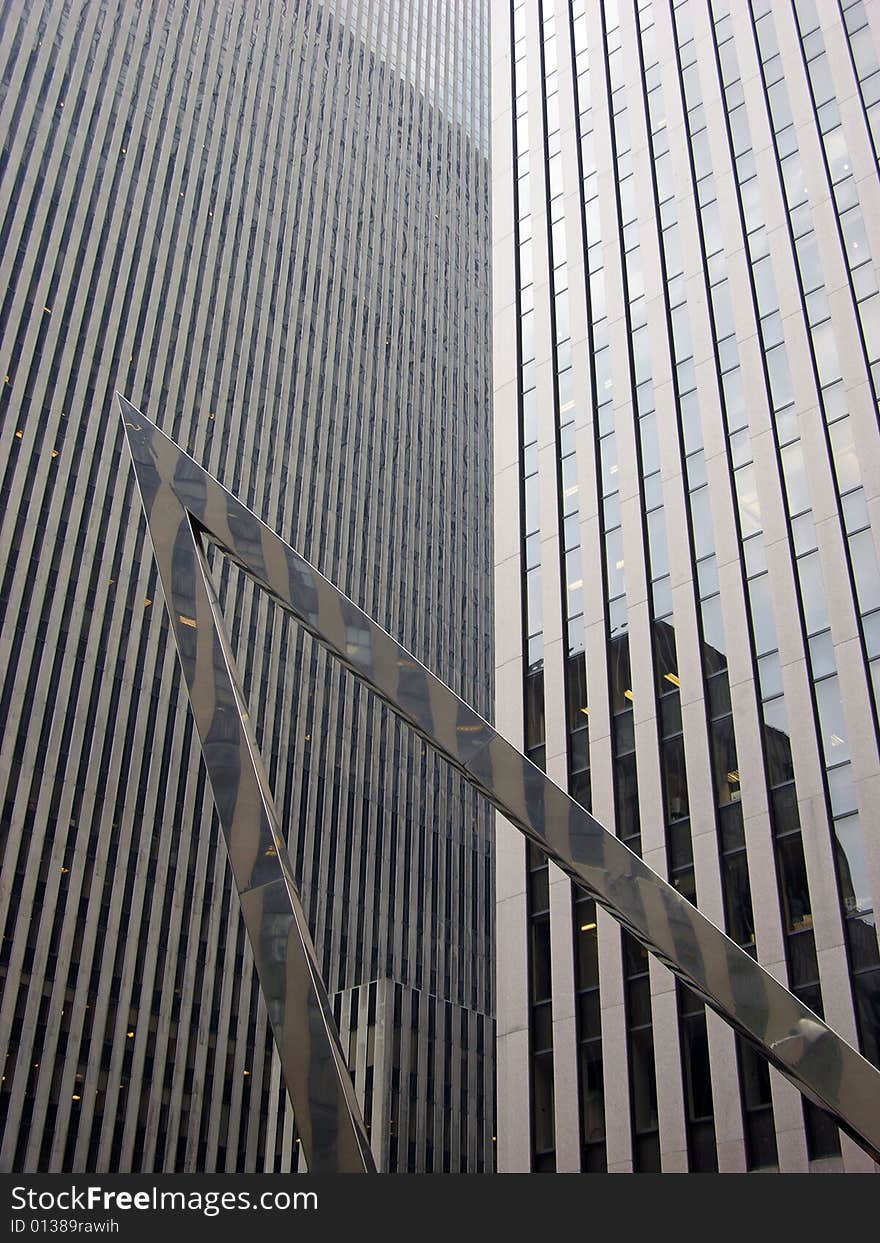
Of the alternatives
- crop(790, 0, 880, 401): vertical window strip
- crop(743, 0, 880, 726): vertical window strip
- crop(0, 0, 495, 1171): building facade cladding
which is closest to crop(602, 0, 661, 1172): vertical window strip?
crop(743, 0, 880, 726): vertical window strip

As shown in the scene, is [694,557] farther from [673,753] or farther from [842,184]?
[842,184]

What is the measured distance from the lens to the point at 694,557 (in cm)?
3672

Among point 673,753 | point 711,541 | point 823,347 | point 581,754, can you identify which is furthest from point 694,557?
point 823,347

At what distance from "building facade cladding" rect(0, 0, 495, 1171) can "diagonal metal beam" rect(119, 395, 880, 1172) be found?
50.2m

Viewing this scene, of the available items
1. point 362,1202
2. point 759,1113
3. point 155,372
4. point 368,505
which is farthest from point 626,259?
point 368,505

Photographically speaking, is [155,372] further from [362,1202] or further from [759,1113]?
[362,1202]

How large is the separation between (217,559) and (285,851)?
6642 cm

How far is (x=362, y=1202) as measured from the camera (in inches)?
425

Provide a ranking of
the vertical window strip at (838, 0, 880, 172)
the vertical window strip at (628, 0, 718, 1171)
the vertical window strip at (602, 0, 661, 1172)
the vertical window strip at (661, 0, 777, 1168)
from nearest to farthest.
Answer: the vertical window strip at (661, 0, 777, 1168), the vertical window strip at (628, 0, 718, 1171), the vertical window strip at (602, 0, 661, 1172), the vertical window strip at (838, 0, 880, 172)

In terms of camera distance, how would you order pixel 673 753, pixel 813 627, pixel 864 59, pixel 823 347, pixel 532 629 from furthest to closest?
1. pixel 532 629
2. pixel 864 59
3. pixel 823 347
4. pixel 673 753
5. pixel 813 627

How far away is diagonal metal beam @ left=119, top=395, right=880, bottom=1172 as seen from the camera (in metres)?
13.3

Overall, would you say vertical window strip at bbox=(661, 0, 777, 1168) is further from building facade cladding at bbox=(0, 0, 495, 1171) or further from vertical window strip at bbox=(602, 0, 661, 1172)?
building facade cladding at bbox=(0, 0, 495, 1171)

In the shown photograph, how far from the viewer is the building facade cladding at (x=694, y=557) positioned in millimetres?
30672

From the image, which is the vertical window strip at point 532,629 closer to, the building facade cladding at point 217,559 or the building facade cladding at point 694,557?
the building facade cladding at point 694,557
